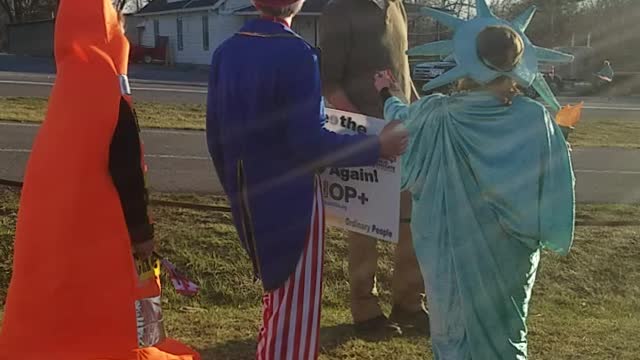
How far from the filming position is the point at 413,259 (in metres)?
4.69

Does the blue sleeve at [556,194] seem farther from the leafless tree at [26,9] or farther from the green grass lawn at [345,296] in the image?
the leafless tree at [26,9]

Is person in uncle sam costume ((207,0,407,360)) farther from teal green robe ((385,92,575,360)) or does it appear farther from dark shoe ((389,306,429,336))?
dark shoe ((389,306,429,336))

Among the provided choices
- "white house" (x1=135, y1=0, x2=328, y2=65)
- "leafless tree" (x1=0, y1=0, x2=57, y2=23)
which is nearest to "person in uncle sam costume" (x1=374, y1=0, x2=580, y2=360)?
"white house" (x1=135, y1=0, x2=328, y2=65)

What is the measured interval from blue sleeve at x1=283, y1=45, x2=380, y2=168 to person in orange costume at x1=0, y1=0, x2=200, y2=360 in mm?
718

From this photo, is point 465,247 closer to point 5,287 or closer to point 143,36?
point 5,287

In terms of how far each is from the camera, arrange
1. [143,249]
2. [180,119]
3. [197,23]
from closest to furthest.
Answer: [143,249] → [180,119] → [197,23]

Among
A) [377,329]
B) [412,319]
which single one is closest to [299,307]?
[377,329]

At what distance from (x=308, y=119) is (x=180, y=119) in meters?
11.6

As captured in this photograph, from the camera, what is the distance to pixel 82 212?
3.12m

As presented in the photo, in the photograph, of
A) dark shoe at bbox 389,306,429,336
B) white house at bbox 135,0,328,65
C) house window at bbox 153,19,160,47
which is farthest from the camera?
house window at bbox 153,19,160,47

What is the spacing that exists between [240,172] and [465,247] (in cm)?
94

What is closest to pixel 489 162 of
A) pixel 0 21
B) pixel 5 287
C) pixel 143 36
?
pixel 5 287

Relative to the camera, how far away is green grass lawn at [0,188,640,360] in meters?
4.54

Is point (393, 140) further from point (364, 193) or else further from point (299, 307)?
point (299, 307)
